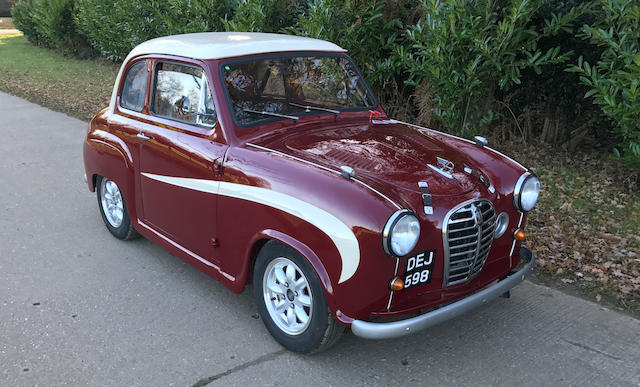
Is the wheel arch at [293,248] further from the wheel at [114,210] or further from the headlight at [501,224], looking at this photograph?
the wheel at [114,210]

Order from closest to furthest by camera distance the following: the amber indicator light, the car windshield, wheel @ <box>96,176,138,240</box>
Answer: the amber indicator light
the car windshield
wheel @ <box>96,176,138,240</box>

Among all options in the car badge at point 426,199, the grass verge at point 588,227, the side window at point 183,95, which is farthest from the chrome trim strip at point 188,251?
the grass verge at point 588,227

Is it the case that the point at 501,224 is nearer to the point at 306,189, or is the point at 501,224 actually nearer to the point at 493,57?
the point at 306,189

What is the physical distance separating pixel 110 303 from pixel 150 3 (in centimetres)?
1029

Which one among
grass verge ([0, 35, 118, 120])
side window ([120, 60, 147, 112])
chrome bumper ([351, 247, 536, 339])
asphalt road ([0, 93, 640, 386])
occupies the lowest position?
grass verge ([0, 35, 118, 120])

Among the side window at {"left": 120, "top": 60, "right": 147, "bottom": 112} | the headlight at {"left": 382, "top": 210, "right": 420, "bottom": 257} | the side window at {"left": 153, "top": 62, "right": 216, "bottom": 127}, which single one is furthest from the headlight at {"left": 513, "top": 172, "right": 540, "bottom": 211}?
the side window at {"left": 120, "top": 60, "right": 147, "bottom": 112}

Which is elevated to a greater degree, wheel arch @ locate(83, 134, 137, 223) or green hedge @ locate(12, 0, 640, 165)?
green hedge @ locate(12, 0, 640, 165)

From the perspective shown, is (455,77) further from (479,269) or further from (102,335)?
(102,335)

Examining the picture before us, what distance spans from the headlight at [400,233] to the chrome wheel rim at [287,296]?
2.01 ft

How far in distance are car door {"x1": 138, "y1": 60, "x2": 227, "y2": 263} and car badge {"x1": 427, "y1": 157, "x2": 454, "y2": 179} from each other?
1403 millimetres

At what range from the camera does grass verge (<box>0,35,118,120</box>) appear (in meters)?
12.2

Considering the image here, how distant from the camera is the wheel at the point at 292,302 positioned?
322 cm

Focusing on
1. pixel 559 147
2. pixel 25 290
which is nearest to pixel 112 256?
pixel 25 290

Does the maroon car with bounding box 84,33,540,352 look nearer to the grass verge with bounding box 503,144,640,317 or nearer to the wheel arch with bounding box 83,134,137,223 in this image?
the wheel arch with bounding box 83,134,137,223
